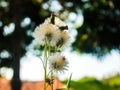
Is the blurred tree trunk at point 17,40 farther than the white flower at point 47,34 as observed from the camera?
Yes

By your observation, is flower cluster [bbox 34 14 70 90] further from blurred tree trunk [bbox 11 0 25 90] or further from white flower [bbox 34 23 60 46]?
blurred tree trunk [bbox 11 0 25 90]

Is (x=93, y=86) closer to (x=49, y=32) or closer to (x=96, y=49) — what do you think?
(x=96, y=49)

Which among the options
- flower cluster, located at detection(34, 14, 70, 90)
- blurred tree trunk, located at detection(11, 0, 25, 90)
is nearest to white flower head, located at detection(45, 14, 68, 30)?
flower cluster, located at detection(34, 14, 70, 90)

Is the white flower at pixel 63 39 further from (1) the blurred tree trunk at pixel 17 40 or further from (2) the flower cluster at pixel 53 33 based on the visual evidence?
(1) the blurred tree trunk at pixel 17 40

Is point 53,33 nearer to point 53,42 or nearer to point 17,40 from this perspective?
point 53,42

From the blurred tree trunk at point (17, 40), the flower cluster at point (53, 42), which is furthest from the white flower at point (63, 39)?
the blurred tree trunk at point (17, 40)

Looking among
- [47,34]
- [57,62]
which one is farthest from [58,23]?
[57,62]
